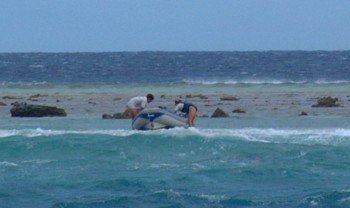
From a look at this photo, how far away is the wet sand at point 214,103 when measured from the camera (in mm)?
39281

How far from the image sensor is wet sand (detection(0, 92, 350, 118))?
39.3 metres

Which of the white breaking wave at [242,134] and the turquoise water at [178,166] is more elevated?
the white breaking wave at [242,134]

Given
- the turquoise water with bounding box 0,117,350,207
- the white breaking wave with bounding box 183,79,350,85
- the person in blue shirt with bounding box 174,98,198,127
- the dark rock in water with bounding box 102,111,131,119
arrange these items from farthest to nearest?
the white breaking wave with bounding box 183,79,350,85, the dark rock in water with bounding box 102,111,131,119, the person in blue shirt with bounding box 174,98,198,127, the turquoise water with bounding box 0,117,350,207

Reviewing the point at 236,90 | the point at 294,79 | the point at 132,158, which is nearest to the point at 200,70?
the point at 294,79

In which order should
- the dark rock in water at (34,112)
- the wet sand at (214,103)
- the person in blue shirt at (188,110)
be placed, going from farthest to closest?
the wet sand at (214,103)
the dark rock in water at (34,112)
the person in blue shirt at (188,110)

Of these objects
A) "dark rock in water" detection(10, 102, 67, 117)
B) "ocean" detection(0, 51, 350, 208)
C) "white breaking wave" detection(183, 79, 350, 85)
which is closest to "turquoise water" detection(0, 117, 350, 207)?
"ocean" detection(0, 51, 350, 208)

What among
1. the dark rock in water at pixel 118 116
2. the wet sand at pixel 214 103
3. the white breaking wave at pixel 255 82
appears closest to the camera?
the dark rock in water at pixel 118 116

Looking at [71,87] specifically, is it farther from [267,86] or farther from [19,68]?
[19,68]

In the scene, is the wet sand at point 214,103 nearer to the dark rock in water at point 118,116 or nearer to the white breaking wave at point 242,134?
the dark rock in water at point 118,116

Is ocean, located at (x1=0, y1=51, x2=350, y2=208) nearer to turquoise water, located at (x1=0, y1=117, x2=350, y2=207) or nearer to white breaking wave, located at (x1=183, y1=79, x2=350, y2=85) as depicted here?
turquoise water, located at (x1=0, y1=117, x2=350, y2=207)

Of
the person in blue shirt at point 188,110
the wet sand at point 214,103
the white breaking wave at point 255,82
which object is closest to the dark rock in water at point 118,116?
the wet sand at point 214,103

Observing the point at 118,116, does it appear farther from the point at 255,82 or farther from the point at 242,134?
the point at 255,82

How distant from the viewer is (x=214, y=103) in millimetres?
44469

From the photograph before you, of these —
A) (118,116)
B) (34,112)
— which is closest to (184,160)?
(118,116)
